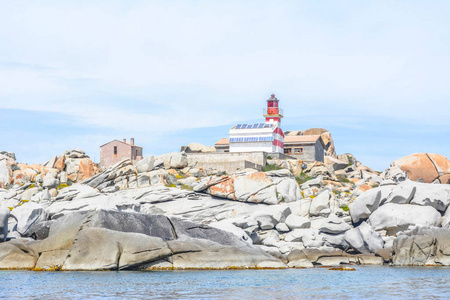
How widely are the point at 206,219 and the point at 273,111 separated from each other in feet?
105

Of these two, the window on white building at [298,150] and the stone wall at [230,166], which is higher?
the window on white building at [298,150]

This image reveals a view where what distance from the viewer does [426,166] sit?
6009 cm

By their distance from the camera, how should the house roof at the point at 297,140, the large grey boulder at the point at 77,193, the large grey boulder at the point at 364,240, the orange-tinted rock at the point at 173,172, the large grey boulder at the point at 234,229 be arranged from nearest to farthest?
1. the large grey boulder at the point at 234,229
2. the large grey boulder at the point at 364,240
3. the large grey boulder at the point at 77,193
4. the orange-tinted rock at the point at 173,172
5. the house roof at the point at 297,140

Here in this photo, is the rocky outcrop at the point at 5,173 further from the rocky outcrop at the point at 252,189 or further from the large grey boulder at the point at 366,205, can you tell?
the large grey boulder at the point at 366,205

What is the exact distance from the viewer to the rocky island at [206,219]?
29844 millimetres

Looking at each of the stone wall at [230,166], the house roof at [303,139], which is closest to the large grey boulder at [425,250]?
the stone wall at [230,166]

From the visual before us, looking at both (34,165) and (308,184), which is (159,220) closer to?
(308,184)

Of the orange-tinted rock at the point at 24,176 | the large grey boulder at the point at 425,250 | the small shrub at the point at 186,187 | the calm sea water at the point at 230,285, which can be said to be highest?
the orange-tinted rock at the point at 24,176

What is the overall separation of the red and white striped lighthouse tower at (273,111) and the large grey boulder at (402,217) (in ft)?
104

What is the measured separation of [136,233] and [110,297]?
10034 mm

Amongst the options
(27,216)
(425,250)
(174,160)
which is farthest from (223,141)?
(425,250)

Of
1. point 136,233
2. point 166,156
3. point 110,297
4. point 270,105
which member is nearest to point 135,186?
point 166,156

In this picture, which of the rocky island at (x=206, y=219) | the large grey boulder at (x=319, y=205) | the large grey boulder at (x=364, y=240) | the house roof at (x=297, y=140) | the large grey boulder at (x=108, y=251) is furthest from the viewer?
the house roof at (x=297, y=140)

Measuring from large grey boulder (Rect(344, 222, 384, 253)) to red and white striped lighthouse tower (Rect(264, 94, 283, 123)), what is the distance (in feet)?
115
